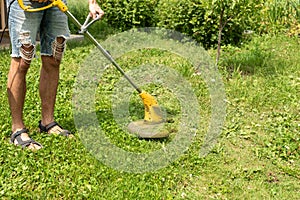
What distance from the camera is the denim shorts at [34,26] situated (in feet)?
11.7

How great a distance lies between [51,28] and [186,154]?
1378 millimetres

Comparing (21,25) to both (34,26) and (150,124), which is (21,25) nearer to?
(34,26)

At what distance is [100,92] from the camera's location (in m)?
5.12

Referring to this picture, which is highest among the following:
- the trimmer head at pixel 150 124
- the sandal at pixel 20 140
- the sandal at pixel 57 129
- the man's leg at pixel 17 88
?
the man's leg at pixel 17 88

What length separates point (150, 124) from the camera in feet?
13.6

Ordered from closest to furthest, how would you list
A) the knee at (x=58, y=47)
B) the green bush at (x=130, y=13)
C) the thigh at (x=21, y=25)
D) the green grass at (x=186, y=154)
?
the green grass at (x=186, y=154) → the thigh at (x=21, y=25) → the knee at (x=58, y=47) → the green bush at (x=130, y=13)

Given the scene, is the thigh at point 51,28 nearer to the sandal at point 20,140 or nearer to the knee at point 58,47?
the knee at point 58,47

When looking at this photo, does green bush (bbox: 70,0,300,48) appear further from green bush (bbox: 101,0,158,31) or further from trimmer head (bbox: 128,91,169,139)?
trimmer head (bbox: 128,91,169,139)

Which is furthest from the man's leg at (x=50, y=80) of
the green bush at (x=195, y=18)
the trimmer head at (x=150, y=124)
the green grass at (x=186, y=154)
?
the green bush at (x=195, y=18)

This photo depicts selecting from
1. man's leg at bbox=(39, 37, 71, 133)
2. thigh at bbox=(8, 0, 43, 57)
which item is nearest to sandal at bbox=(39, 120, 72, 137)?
man's leg at bbox=(39, 37, 71, 133)

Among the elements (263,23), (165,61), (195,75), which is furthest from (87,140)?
(263,23)

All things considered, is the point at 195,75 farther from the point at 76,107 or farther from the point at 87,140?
the point at 87,140

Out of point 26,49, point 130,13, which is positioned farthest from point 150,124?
point 130,13

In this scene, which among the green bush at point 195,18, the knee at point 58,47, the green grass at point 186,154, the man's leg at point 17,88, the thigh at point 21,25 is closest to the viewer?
the green grass at point 186,154
